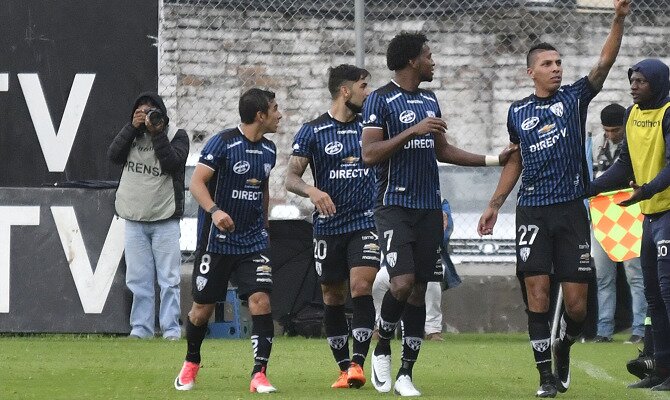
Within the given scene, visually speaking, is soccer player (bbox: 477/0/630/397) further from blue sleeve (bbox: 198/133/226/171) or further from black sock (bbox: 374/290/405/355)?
blue sleeve (bbox: 198/133/226/171)

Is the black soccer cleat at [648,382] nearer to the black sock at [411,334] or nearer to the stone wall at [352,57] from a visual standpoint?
the black sock at [411,334]

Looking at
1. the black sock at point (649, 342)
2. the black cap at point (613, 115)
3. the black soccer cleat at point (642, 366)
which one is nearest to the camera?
the black soccer cleat at point (642, 366)

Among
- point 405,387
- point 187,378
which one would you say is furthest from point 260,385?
point 405,387

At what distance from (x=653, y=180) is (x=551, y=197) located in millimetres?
600

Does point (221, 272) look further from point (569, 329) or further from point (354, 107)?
point (569, 329)

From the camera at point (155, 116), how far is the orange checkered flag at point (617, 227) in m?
3.92

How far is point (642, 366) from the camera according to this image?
10180mm

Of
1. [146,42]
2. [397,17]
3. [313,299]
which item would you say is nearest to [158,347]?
[313,299]

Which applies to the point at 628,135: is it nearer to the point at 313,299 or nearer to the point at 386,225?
the point at 386,225

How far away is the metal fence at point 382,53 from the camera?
17438 millimetres

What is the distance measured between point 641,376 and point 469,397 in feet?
5.01

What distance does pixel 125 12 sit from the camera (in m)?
14.9

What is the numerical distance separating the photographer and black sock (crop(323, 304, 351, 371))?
13.8 ft

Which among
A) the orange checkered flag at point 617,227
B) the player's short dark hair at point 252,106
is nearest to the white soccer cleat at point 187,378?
the player's short dark hair at point 252,106
